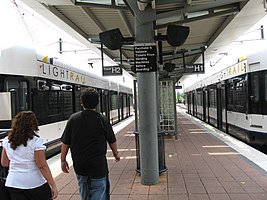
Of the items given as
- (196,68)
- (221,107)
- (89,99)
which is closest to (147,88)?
(89,99)

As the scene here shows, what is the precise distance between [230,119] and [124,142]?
174 inches

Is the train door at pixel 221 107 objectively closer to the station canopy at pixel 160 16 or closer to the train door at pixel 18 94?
the station canopy at pixel 160 16

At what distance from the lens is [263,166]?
7.28 metres

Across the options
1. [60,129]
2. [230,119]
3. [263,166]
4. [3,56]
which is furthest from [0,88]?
[230,119]

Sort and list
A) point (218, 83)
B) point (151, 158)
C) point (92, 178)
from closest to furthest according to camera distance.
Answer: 1. point (92, 178)
2. point (151, 158)
3. point (218, 83)

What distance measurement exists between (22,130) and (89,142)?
2.34 feet

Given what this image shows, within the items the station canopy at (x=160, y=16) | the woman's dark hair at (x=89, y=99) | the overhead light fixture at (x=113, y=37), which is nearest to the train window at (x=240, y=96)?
the station canopy at (x=160, y=16)

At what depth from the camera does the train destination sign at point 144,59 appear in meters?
6.05

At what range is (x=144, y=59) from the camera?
606cm

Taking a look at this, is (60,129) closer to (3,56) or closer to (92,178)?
(3,56)

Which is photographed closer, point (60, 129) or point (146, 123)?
point (146, 123)

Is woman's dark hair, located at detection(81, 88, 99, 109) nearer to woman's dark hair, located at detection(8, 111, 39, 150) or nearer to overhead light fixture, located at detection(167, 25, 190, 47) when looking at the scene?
woman's dark hair, located at detection(8, 111, 39, 150)

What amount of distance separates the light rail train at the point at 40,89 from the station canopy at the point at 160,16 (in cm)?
118

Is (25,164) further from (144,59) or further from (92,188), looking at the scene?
(144,59)
